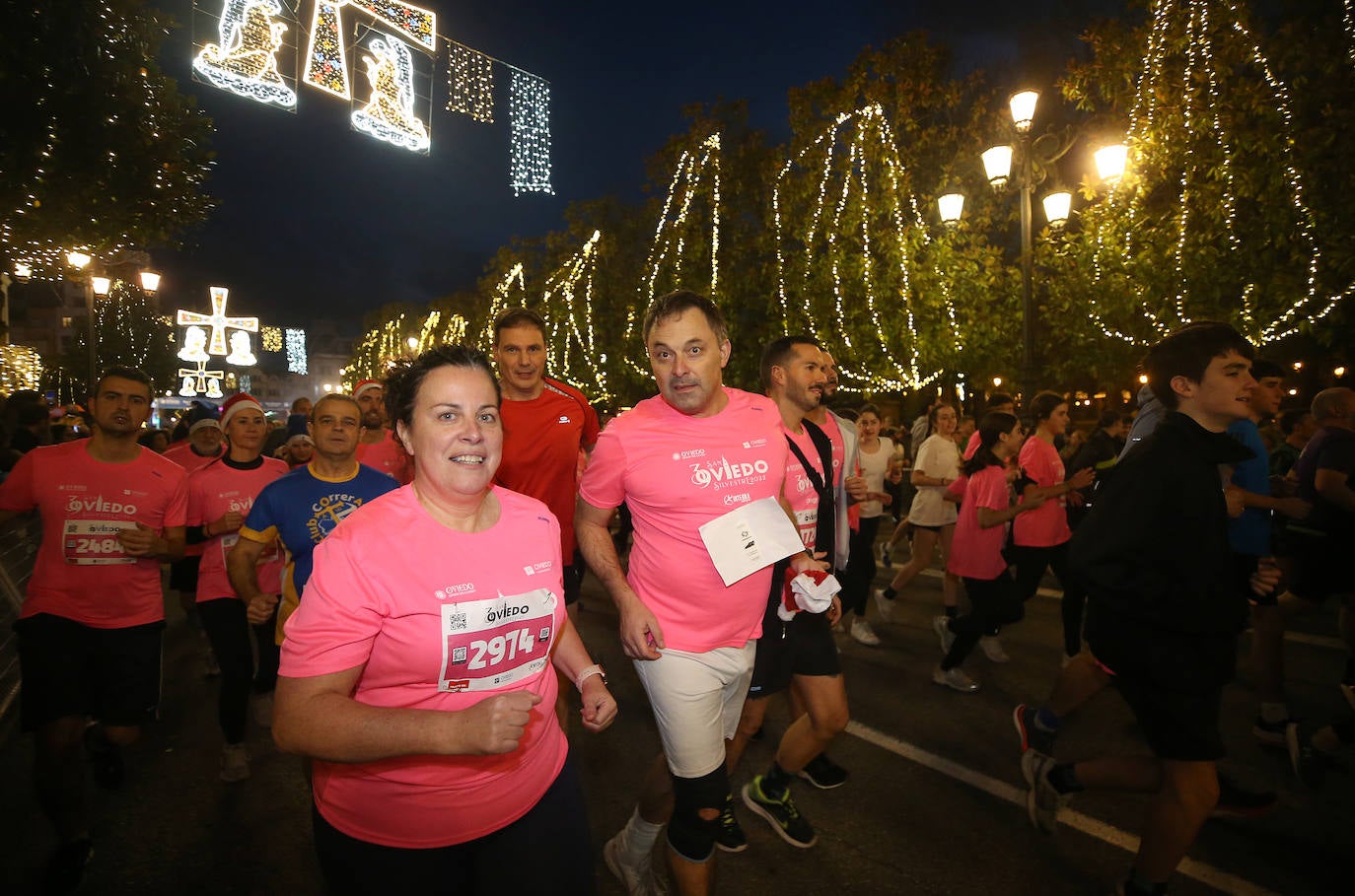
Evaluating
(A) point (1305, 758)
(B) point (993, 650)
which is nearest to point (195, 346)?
(B) point (993, 650)

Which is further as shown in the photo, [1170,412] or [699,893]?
[1170,412]

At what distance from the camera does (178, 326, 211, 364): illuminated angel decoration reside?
32094mm

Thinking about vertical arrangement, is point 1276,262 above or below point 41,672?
above

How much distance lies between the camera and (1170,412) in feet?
10.1

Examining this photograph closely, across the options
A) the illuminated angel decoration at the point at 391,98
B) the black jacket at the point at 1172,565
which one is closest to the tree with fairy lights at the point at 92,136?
the illuminated angel decoration at the point at 391,98

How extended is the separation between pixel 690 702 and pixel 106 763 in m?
3.96

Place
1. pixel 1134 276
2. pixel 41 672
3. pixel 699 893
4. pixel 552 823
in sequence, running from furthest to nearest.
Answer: pixel 1134 276 → pixel 41 672 → pixel 699 893 → pixel 552 823

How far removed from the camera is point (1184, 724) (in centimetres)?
278

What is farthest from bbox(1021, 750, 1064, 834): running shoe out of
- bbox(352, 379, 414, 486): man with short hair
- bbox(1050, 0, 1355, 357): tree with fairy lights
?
bbox(1050, 0, 1355, 357): tree with fairy lights

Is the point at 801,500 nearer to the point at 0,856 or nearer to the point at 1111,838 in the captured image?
the point at 1111,838

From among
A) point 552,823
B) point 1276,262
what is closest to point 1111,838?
point 552,823

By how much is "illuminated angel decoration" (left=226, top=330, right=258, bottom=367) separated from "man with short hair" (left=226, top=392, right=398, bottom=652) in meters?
36.5

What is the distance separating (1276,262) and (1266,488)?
8.88m

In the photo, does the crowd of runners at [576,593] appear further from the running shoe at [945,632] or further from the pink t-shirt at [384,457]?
the pink t-shirt at [384,457]
